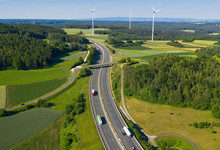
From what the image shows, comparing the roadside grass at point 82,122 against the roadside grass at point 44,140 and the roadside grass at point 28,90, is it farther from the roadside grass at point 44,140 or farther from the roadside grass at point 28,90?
the roadside grass at point 28,90

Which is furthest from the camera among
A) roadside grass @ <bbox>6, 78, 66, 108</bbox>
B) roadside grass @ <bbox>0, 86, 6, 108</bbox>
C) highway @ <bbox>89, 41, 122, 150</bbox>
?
roadside grass @ <bbox>6, 78, 66, 108</bbox>

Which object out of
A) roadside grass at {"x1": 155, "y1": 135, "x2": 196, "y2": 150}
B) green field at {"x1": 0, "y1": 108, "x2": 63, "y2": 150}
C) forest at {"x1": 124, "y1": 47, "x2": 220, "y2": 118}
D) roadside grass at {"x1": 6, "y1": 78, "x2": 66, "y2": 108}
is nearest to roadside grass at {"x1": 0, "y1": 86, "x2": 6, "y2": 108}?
roadside grass at {"x1": 6, "y1": 78, "x2": 66, "y2": 108}

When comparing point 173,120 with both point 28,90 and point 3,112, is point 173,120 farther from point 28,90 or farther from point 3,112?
point 28,90

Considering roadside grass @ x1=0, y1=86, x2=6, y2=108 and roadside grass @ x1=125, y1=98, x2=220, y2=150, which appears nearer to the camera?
roadside grass @ x1=125, y1=98, x2=220, y2=150

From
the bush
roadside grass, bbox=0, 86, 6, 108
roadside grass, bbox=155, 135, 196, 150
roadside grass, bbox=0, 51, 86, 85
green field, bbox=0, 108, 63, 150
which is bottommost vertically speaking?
roadside grass, bbox=155, 135, 196, 150

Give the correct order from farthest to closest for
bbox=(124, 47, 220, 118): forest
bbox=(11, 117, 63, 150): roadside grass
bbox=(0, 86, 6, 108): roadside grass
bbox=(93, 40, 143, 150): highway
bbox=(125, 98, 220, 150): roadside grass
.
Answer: bbox=(124, 47, 220, 118): forest < bbox=(0, 86, 6, 108): roadside grass < bbox=(125, 98, 220, 150): roadside grass < bbox=(11, 117, 63, 150): roadside grass < bbox=(93, 40, 143, 150): highway

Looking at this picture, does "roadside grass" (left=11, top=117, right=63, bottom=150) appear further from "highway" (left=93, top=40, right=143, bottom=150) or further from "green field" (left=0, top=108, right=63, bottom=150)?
"highway" (left=93, top=40, right=143, bottom=150)

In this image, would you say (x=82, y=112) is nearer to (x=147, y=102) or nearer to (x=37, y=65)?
(x=147, y=102)
